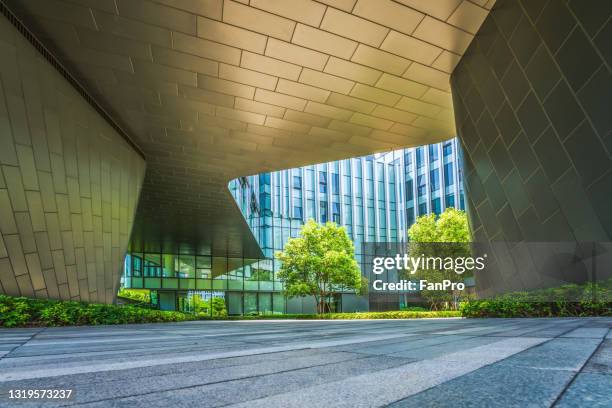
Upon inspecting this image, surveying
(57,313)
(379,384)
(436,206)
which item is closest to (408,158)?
(436,206)

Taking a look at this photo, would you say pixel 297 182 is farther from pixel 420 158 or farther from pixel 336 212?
pixel 420 158

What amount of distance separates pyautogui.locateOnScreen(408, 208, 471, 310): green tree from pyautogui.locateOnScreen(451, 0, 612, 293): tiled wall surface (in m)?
18.5

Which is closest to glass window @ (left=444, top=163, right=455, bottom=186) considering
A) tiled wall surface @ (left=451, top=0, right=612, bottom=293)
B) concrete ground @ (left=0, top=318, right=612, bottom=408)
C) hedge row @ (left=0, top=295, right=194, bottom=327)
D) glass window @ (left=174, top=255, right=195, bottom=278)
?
glass window @ (left=174, top=255, right=195, bottom=278)

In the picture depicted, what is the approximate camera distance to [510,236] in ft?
37.6

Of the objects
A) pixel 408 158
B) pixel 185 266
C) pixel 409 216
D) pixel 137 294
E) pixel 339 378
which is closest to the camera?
pixel 339 378

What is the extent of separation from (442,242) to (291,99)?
2251 centimetres

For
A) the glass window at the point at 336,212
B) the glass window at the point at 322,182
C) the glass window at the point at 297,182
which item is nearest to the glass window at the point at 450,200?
the glass window at the point at 336,212

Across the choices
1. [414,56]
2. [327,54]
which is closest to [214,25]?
[327,54]

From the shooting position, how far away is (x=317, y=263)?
107ft

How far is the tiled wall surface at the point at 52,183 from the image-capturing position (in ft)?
33.5

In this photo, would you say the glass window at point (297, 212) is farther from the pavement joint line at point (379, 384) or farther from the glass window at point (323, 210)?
the pavement joint line at point (379, 384)

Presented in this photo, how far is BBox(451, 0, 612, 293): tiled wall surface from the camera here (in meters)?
7.39

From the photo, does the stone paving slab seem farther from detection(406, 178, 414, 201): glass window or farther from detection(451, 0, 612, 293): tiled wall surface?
detection(406, 178, 414, 201): glass window

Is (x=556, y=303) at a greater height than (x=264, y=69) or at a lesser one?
lesser
